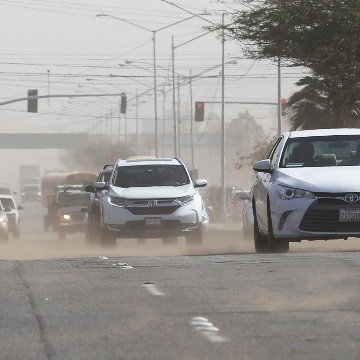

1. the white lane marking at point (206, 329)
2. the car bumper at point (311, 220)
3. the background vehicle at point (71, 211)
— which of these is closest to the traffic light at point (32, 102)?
the background vehicle at point (71, 211)

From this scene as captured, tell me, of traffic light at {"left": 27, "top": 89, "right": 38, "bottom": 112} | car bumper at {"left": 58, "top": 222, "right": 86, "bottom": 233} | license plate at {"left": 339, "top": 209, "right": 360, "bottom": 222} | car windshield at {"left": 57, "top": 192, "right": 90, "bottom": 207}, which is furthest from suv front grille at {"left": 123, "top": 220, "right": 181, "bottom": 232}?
traffic light at {"left": 27, "top": 89, "right": 38, "bottom": 112}

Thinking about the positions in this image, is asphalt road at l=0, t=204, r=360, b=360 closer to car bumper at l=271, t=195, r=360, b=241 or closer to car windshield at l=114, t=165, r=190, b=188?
car bumper at l=271, t=195, r=360, b=241

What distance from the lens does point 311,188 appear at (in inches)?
894

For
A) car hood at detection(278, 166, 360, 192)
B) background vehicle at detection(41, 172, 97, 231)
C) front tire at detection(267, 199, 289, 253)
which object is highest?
car hood at detection(278, 166, 360, 192)


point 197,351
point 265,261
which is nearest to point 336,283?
point 265,261

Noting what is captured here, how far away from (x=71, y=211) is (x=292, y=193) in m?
33.9

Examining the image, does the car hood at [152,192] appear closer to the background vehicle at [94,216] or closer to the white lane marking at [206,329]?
the background vehicle at [94,216]

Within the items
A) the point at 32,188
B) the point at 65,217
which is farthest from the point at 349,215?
the point at 32,188

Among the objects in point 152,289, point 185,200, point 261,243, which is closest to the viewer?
point 152,289

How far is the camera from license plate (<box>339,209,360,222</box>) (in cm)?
2279

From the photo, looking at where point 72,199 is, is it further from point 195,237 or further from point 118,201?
point 118,201

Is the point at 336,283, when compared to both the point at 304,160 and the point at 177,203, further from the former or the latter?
the point at 177,203

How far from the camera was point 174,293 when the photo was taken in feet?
50.9

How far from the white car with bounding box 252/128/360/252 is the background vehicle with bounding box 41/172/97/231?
37736 millimetres
